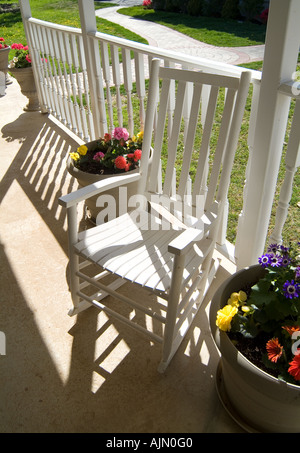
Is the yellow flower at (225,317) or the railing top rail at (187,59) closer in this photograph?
the yellow flower at (225,317)

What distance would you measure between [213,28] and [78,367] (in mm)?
9994

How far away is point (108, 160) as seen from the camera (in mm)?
2471

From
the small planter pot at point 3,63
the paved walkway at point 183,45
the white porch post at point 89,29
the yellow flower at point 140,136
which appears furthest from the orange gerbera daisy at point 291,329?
the paved walkway at point 183,45

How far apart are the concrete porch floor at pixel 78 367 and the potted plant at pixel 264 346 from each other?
218 mm

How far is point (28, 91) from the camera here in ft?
14.9

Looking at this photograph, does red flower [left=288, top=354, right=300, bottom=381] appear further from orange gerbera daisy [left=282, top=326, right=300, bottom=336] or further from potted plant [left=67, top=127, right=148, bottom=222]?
potted plant [left=67, top=127, right=148, bottom=222]

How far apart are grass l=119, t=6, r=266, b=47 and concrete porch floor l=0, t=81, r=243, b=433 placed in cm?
770

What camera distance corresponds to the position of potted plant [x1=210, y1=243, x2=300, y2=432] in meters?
1.16

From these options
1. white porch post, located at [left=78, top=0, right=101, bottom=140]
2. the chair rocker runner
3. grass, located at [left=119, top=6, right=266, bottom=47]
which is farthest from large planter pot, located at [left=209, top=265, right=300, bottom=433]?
grass, located at [left=119, top=6, right=266, bottom=47]

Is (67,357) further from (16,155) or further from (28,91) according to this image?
(28,91)

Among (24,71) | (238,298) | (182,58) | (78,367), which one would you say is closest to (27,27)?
(24,71)

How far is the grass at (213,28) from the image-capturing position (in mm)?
8415

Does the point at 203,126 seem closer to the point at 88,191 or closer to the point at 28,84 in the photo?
the point at 88,191

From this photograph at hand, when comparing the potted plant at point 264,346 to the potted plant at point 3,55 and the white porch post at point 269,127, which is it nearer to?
the white porch post at point 269,127
